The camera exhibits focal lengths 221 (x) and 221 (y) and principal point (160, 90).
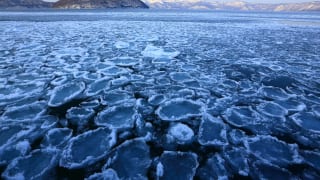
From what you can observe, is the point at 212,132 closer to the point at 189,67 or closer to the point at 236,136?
the point at 236,136

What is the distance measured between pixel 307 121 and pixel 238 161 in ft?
6.54

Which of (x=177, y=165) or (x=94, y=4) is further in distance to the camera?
(x=94, y=4)

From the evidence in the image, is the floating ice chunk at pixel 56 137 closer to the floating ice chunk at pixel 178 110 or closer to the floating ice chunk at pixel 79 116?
the floating ice chunk at pixel 79 116

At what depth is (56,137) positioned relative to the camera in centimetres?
346

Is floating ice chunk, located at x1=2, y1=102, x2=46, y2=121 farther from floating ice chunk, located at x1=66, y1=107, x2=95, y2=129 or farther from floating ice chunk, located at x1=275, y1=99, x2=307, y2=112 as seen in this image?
floating ice chunk, located at x1=275, y1=99, x2=307, y2=112

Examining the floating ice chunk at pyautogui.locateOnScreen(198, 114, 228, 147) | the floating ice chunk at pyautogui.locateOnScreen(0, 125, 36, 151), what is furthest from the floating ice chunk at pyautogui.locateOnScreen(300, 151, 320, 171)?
the floating ice chunk at pyautogui.locateOnScreen(0, 125, 36, 151)

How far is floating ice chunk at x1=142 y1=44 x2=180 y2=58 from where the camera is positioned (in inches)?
360

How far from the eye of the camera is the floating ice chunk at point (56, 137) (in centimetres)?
328

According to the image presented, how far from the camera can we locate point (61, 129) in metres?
3.68

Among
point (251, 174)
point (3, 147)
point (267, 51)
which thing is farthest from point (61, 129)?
point (267, 51)

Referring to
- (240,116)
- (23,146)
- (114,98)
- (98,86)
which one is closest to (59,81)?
(98,86)

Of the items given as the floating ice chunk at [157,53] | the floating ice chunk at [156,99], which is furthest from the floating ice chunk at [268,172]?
the floating ice chunk at [157,53]

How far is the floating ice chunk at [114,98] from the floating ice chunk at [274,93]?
3.26m

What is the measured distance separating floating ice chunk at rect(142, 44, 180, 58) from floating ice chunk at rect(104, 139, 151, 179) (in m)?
6.10
